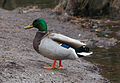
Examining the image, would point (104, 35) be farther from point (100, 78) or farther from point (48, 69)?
point (48, 69)

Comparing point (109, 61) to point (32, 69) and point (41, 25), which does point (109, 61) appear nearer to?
point (41, 25)

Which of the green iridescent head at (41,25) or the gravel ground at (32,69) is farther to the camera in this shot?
the green iridescent head at (41,25)

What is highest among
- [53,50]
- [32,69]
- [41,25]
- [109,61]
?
[41,25]

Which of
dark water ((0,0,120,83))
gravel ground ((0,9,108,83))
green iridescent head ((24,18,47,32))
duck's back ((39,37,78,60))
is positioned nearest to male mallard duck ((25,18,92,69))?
duck's back ((39,37,78,60))

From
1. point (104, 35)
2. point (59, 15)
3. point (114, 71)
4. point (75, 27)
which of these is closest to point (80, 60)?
point (114, 71)

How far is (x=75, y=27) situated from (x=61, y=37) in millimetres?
9545

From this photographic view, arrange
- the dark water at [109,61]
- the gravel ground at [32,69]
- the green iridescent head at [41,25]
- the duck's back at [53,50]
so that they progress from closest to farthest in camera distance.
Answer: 1. the gravel ground at [32,69]
2. the duck's back at [53,50]
3. the green iridescent head at [41,25]
4. the dark water at [109,61]

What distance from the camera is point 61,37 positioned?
652 cm

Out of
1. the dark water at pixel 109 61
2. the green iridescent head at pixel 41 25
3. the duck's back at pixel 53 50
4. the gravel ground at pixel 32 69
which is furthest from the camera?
the dark water at pixel 109 61

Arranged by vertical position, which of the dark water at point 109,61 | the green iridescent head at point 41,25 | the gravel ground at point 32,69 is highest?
the green iridescent head at point 41,25

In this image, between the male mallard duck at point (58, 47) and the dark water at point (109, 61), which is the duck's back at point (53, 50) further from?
the dark water at point (109, 61)

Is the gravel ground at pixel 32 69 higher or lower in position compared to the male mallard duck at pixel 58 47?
lower

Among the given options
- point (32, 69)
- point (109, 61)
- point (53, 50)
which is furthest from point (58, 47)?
point (109, 61)

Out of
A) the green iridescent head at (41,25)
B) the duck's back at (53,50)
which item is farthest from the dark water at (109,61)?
the green iridescent head at (41,25)
